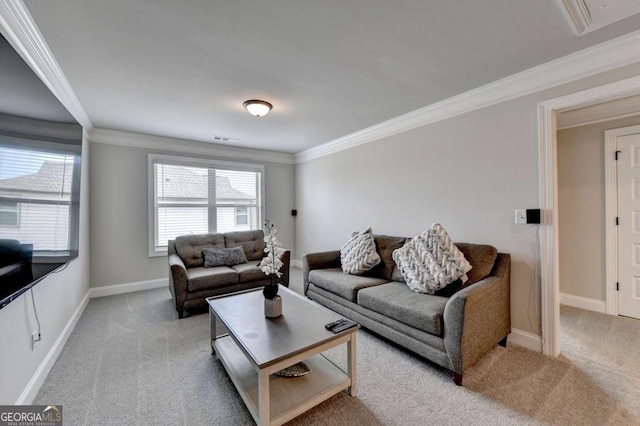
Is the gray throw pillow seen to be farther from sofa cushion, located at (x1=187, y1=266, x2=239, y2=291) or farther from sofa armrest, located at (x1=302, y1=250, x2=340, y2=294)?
sofa armrest, located at (x1=302, y1=250, x2=340, y2=294)

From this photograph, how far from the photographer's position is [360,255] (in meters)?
3.27

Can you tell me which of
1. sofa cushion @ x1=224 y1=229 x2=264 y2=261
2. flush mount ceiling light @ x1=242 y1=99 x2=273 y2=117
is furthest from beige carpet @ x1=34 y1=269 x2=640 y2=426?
flush mount ceiling light @ x1=242 y1=99 x2=273 y2=117

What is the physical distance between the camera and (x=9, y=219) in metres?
1.27

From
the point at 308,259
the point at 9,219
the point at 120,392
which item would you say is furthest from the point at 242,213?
the point at 9,219

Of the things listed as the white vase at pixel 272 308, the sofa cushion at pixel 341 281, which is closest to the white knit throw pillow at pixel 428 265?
the sofa cushion at pixel 341 281

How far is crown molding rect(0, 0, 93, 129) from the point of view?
152 centimetres

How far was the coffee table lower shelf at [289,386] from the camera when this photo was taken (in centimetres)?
155

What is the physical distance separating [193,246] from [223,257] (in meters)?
0.49

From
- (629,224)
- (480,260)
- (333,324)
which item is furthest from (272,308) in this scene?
(629,224)

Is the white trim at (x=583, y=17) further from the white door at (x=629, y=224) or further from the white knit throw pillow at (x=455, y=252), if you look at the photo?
the white door at (x=629, y=224)

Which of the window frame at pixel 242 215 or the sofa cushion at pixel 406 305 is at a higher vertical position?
the window frame at pixel 242 215

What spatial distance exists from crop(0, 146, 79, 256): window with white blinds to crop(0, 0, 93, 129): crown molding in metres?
0.57

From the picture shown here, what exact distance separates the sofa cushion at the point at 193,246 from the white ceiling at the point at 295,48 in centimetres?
182

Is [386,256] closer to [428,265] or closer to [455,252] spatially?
[428,265]
